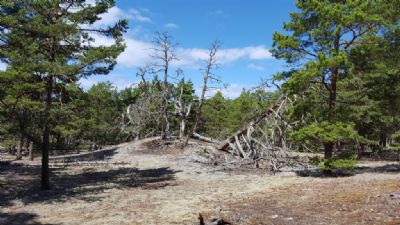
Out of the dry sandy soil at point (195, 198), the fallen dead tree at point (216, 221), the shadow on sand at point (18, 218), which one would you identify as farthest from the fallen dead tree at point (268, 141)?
the shadow on sand at point (18, 218)

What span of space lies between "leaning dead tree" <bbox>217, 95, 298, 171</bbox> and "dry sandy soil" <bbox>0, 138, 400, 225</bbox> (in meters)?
2.08

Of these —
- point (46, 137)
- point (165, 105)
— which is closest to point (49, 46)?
point (46, 137)

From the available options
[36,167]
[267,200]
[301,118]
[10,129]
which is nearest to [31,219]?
[10,129]

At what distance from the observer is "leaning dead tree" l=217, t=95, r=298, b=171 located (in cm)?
2191

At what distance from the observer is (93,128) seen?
38531mm

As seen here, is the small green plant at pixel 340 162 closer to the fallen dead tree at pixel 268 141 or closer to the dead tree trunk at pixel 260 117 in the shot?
the fallen dead tree at pixel 268 141

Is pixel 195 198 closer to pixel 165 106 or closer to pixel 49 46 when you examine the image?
pixel 49 46

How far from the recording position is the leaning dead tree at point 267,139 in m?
21.9

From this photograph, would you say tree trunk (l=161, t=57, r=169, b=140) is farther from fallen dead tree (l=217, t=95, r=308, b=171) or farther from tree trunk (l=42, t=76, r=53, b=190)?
tree trunk (l=42, t=76, r=53, b=190)

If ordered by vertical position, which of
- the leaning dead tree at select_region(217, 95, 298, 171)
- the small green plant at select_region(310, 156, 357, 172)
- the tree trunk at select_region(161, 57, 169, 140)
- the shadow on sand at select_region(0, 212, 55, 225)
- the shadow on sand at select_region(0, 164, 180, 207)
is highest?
the tree trunk at select_region(161, 57, 169, 140)

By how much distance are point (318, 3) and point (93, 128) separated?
1091 inches

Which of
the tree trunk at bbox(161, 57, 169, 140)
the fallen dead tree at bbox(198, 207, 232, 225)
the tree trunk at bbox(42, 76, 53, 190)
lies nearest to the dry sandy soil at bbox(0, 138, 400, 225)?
the fallen dead tree at bbox(198, 207, 232, 225)

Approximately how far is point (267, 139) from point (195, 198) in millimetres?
9313

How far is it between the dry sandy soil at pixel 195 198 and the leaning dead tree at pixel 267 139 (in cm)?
208
